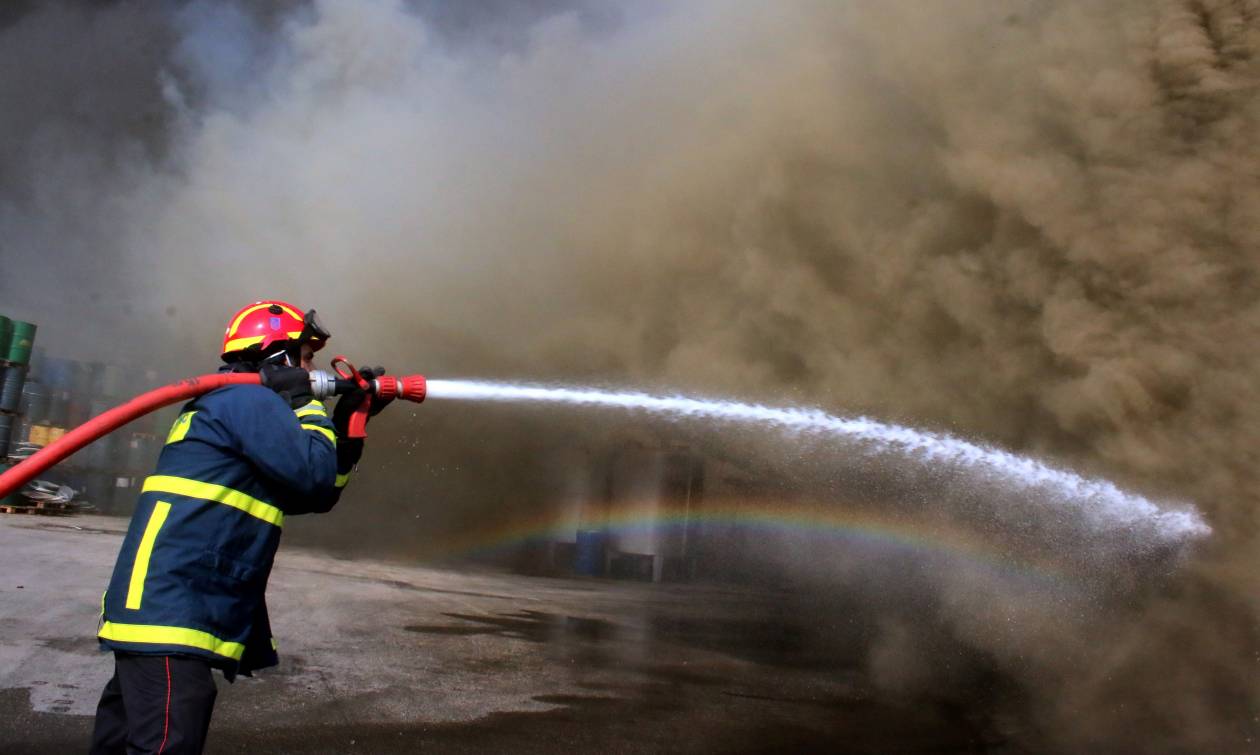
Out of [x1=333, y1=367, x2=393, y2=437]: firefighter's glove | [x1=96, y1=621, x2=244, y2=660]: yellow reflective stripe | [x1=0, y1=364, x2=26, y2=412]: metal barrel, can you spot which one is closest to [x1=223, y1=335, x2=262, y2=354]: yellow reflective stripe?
[x1=333, y1=367, x2=393, y2=437]: firefighter's glove

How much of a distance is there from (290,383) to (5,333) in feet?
44.3

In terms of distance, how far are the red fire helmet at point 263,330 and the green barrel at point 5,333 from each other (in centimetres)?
1310

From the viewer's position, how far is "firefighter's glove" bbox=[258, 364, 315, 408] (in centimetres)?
251

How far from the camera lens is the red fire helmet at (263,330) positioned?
265 centimetres

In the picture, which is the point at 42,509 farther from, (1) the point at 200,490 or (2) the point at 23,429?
(1) the point at 200,490

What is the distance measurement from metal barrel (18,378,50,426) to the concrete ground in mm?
6553

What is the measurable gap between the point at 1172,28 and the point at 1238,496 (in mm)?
3493

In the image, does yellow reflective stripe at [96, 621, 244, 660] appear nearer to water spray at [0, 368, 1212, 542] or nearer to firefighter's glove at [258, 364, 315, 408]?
water spray at [0, 368, 1212, 542]

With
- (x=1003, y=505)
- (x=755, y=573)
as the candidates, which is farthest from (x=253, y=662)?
(x=755, y=573)

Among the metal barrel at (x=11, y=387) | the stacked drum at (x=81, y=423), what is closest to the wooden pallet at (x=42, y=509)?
the stacked drum at (x=81, y=423)

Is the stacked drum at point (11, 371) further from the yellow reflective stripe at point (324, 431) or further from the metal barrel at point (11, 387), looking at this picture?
the yellow reflective stripe at point (324, 431)

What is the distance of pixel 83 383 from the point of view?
16.1m

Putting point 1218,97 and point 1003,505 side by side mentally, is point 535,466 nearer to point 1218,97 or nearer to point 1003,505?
point 1003,505

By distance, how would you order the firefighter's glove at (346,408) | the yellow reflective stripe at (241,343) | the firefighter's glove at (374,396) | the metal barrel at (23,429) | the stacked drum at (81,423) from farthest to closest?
the stacked drum at (81,423) < the metal barrel at (23,429) < the firefighter's glove at (374,396) < the firefighter's glove at (346,408) < the yellow reflective stripe at (241,343)
